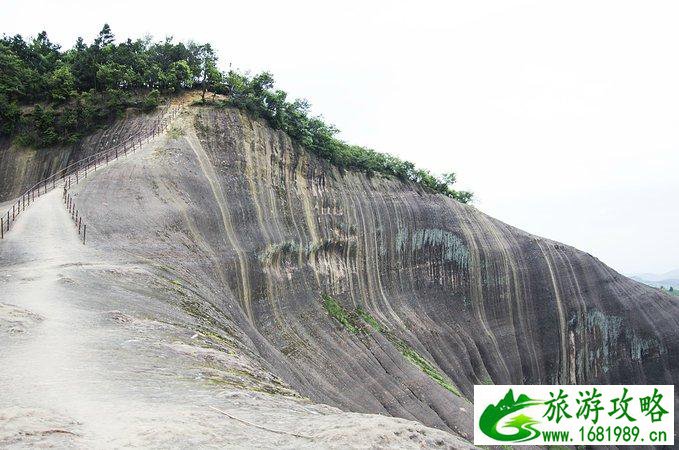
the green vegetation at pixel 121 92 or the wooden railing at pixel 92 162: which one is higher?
the green vegetation at pixel 121 92

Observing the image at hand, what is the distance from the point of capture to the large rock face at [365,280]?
20.9m

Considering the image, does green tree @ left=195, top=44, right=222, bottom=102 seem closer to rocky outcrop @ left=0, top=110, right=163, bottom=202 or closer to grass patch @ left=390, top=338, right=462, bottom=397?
rocky outcrop @ left=0, top=110, right=163, bottom=202

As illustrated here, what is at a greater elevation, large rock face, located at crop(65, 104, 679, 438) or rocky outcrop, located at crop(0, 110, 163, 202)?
rocky outcrop, located at crop(0, 110, 163, 202)

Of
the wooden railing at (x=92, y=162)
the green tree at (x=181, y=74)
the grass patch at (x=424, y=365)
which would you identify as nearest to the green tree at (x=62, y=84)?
the wooden railing at (x=92, y=162)

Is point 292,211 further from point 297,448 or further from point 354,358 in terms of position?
point 297,448

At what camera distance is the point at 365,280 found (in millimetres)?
31016

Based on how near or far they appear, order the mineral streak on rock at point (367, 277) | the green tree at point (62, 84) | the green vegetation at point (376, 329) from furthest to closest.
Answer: the green tree at point (62, 84), the green vegetation at point (376, 329), the mineral streak on rock at point (367, 277)

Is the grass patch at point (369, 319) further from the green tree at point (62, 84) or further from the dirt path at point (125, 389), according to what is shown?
the green tree at point (62, 84)

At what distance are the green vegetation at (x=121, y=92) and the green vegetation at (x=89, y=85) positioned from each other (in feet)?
0.18

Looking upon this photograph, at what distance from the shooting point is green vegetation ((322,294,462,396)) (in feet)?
87.2

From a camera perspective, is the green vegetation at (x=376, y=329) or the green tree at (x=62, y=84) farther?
the green tree at (x=62, y=84)

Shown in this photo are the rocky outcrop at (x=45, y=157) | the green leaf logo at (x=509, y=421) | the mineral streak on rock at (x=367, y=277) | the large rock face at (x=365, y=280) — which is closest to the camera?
the green leaf logo at (x=509, y=421)

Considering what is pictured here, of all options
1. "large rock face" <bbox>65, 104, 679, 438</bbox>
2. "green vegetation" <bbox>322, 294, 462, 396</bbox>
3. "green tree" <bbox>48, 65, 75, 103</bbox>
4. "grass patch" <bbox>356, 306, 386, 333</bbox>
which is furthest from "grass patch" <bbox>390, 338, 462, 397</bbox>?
"green tree" <bbox>48, 65, 75, 103</bbox>

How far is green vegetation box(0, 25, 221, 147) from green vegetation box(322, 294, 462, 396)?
16.4 m
